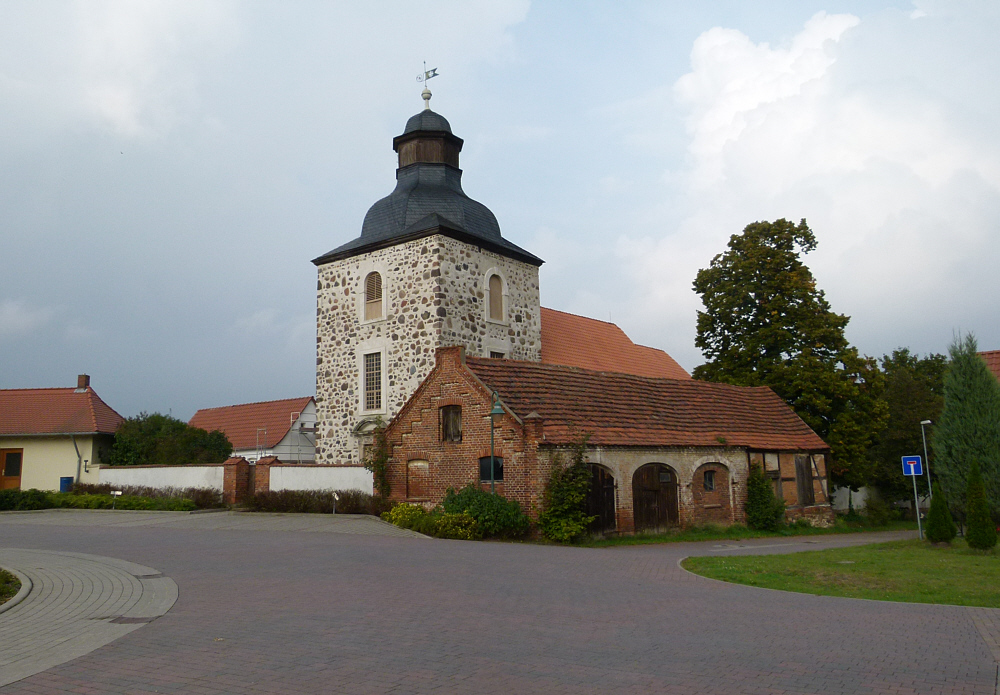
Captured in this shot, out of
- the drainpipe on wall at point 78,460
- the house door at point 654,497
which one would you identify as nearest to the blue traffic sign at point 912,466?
the house door at point 654,497

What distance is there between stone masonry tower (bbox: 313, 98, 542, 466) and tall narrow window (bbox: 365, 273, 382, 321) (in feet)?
0.13

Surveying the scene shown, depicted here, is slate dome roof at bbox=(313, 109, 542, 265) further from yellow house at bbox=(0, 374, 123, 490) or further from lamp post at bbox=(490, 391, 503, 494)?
yellow house at bbox=(0, 374, 123, 490)

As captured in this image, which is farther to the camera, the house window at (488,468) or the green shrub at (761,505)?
the green shrub at (761,505)

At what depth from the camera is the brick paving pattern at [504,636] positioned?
6.51 meters

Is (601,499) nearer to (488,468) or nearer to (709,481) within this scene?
(488,468)

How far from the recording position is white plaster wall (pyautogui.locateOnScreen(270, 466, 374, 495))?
2450 centimetres

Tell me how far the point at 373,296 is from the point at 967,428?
19.4 m

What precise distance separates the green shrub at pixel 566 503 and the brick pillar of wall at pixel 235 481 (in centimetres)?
1280

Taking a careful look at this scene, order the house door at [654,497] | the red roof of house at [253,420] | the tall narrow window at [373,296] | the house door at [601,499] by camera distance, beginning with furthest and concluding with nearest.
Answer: the red roof of house at [253,420] < the tall narrow window at [373,296] < the house door at [654,497] < the house door at [601,499]

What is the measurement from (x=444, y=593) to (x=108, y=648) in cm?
431

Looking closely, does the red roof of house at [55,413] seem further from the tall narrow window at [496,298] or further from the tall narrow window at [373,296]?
the tall narrow window at [496,298]

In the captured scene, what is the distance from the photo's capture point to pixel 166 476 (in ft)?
95.6

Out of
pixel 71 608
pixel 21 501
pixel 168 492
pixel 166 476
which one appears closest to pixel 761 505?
pixel 71 608

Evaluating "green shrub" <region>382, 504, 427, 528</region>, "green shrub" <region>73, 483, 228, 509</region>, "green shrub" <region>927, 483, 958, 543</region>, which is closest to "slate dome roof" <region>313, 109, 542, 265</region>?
"green shrub" <region>73, 483, 228, 509</region>
